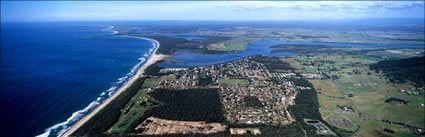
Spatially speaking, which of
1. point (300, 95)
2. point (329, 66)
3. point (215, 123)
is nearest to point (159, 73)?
point (215, 123)

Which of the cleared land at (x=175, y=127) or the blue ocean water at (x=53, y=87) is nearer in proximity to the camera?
the cleared land at (x=175, y=127)

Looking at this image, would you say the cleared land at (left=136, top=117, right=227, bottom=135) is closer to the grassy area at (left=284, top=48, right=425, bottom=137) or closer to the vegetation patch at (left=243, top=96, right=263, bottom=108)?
the vegetation patch at (left=243, top=96, right=263, bottom=108)

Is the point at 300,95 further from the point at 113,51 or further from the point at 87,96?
the point at 113,51

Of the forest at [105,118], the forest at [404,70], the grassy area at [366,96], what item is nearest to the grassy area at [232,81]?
the grassy area at [366,96]

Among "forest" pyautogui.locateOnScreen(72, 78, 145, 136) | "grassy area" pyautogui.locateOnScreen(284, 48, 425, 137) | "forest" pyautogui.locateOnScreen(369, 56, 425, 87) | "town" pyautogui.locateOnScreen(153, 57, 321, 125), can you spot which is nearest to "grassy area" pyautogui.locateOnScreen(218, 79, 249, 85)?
"town" pyautogui.locateOnScreen(153, 57, 321, 125)

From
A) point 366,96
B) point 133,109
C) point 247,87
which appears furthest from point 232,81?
point 366,96

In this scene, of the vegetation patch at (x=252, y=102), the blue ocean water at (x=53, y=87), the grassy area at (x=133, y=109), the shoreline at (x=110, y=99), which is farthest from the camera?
the vegetation patch at (x=252, y=102)

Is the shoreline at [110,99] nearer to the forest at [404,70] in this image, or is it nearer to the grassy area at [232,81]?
the grassy area at [232,81]
